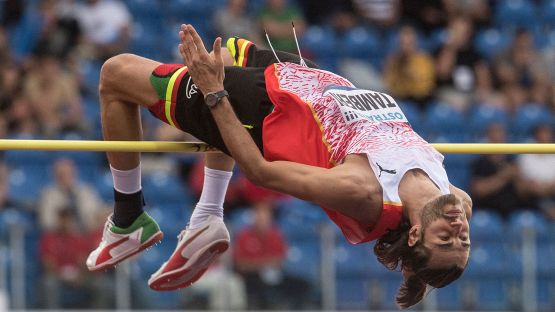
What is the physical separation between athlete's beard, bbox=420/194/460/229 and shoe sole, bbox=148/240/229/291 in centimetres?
183

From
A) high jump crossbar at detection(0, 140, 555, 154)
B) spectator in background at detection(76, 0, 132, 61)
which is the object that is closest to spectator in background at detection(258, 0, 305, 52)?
spectator in background at detection(76, 0, 132, 61)

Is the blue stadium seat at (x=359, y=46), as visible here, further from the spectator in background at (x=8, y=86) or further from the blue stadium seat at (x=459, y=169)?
the spectator in background at (x=8, y=86)

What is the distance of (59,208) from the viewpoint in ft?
38.1

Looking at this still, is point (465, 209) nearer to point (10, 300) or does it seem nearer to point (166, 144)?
point (166, 144)

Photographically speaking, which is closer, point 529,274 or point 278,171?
point 278,171

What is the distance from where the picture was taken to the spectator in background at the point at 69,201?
38.1ft

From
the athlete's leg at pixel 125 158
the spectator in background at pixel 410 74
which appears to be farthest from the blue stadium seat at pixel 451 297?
the athlete's leg at pixel 125 158

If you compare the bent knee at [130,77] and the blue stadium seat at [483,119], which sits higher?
the bent knee at [130,77]

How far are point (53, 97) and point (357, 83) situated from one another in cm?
304

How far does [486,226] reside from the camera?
12.1 metres

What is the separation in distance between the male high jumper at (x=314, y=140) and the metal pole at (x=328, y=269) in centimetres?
345

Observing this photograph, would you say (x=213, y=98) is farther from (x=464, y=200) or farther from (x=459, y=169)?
(x=459, y=169)

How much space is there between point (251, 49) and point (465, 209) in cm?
153

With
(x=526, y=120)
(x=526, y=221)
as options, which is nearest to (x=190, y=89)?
(x=526, y=221)
